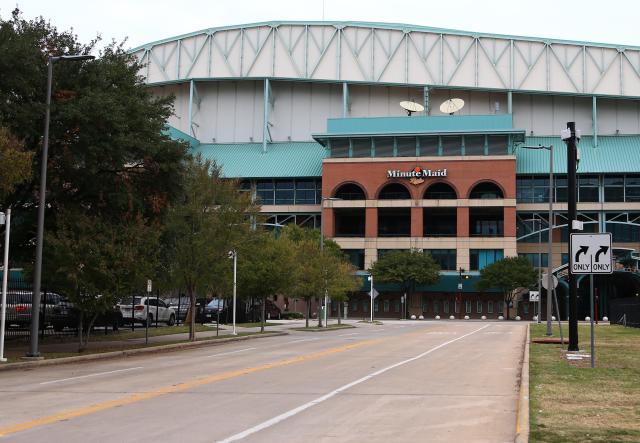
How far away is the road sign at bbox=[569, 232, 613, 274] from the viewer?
57.3 ft

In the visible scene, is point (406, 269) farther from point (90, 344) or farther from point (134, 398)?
point (134, 398)

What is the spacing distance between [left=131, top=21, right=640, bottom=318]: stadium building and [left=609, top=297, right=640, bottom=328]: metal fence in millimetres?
26308

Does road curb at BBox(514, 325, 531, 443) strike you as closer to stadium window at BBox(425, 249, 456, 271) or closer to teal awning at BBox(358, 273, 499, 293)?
teal awning at BBox(358, 273, 499, 293)

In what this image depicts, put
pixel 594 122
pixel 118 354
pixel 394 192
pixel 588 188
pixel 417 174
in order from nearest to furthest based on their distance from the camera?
pixel 118 354 < pixel 417 174 < pixel 588 188 < pixel 394 192 < pixel 594 122

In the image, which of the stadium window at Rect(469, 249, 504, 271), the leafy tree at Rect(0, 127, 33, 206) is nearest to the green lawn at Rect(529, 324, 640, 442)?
the leafy tree at Rect(0, 127, 33, 206)

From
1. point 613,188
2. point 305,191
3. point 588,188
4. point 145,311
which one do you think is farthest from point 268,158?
point 145,311

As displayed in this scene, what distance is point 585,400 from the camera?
12.5 meters

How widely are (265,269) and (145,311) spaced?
23.5 ft

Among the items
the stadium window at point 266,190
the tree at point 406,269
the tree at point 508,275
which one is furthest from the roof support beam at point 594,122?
the stadium window at point 266,190

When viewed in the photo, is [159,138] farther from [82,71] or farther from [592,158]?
[592,158]

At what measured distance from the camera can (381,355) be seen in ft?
79.9

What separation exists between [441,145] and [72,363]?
233ft

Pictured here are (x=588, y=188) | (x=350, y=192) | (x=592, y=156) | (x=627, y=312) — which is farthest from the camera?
(x=350, y=192)

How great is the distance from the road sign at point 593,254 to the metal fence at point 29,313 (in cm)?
1946
